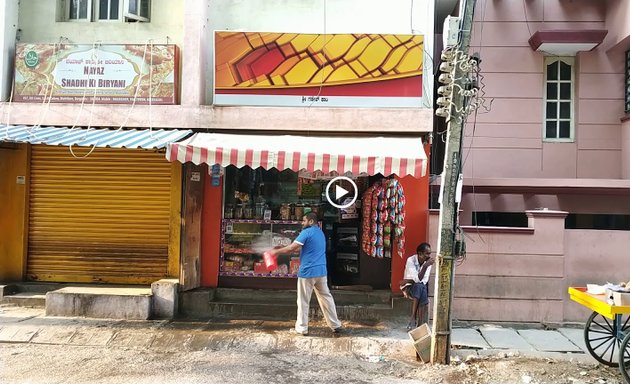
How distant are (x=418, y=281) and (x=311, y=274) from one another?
157 cm

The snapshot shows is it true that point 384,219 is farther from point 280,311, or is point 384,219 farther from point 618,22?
point 618,22

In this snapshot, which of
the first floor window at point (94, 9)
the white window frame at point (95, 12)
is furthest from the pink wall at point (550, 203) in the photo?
the first floor window at point (94, 9)

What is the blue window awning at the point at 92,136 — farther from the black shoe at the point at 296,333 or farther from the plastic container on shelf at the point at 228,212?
the black shoe at the point at 296,333

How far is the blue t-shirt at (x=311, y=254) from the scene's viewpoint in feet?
23.9

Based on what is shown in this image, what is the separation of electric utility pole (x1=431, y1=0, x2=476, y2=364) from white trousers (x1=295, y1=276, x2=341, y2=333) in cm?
169

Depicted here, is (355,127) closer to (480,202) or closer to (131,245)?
(480,202)

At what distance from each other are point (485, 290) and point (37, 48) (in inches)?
336

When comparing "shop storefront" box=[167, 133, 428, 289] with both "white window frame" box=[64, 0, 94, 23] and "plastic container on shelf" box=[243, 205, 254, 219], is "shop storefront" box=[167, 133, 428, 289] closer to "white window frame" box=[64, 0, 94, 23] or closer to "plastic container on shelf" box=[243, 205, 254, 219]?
"plastic container on shelf" box=[243, 205, 254, 219]

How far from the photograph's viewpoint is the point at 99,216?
9.04 meters

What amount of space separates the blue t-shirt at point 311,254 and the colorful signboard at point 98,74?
11.2 feet

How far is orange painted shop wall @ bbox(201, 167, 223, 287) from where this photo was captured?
8789 mm

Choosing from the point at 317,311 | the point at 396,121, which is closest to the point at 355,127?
the point at 396,121

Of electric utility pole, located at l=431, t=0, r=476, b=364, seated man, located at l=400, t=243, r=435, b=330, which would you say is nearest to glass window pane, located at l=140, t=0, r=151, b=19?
electric utility pole, located at l=431, t=0, r=476, b=364

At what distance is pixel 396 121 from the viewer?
8.25m
